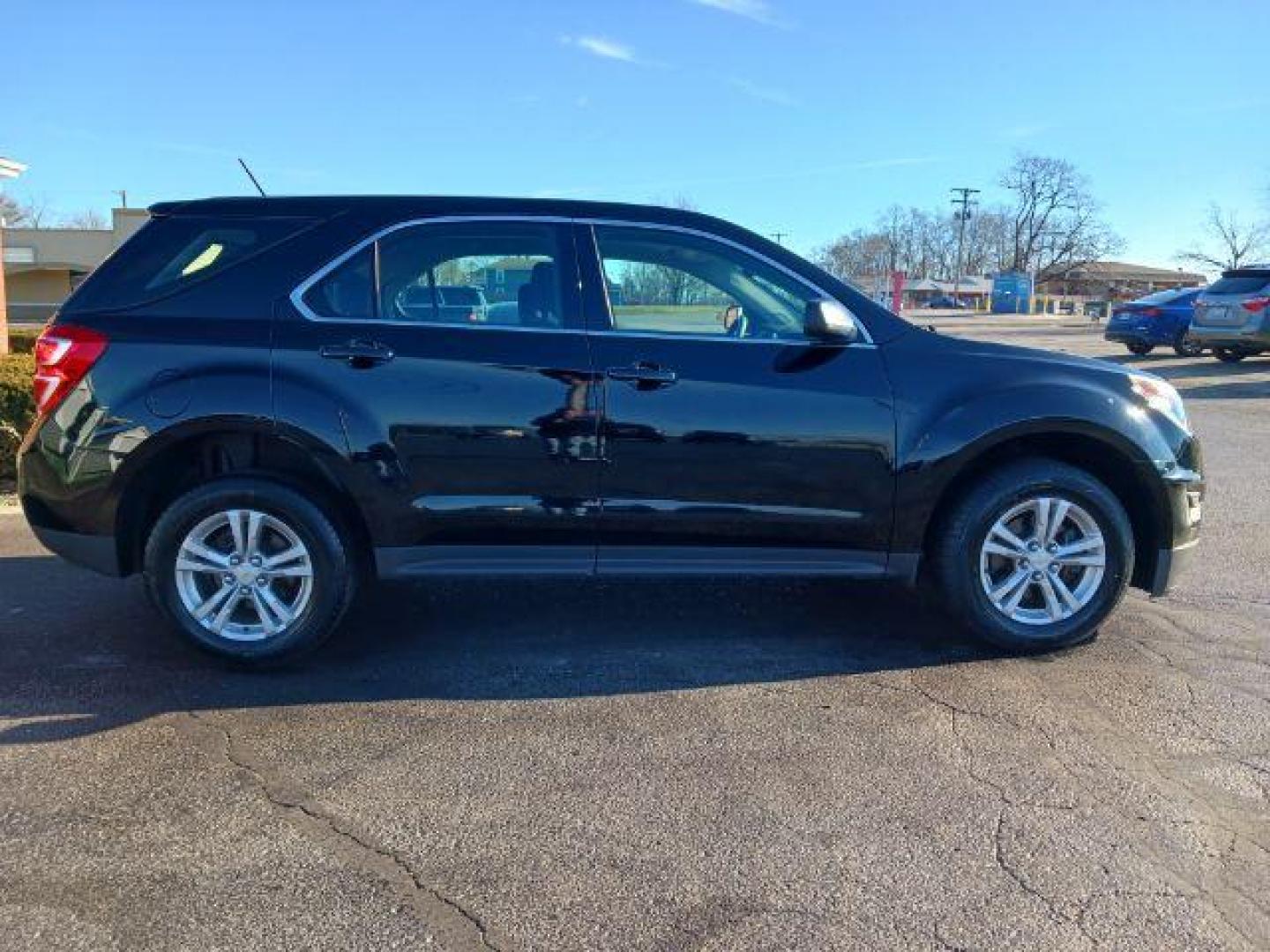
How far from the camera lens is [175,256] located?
422 centimetres

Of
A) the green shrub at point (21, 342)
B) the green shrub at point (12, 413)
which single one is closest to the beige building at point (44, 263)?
the green shrub at point (21, 342)

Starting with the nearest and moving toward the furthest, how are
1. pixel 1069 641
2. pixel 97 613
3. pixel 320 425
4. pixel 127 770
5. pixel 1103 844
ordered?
pixel 1103 844 → pixel 127 770 → pixel 320 425 → pixel 1069 641 → pixel 97 613

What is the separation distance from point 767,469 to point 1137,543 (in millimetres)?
1818

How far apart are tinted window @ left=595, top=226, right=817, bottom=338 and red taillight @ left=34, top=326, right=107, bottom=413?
210 centimetres

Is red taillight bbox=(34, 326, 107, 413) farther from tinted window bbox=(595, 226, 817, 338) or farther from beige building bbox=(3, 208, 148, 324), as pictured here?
beige building bbox=(3, 208, 148, 324)

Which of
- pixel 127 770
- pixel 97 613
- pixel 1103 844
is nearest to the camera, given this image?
pixel 1103 844

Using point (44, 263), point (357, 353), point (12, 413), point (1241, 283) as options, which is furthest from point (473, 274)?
point (44, 263)

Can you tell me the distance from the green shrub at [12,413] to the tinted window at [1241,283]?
18.7 metres

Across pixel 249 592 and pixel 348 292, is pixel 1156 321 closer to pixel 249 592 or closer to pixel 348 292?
pixel 348 292

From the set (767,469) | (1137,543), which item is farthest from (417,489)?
(1137,543)

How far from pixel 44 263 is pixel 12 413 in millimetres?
48385

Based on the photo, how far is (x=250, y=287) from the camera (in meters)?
4.15

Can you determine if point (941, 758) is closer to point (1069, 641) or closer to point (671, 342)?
point (1069, 641)

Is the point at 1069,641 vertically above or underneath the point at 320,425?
underneath
